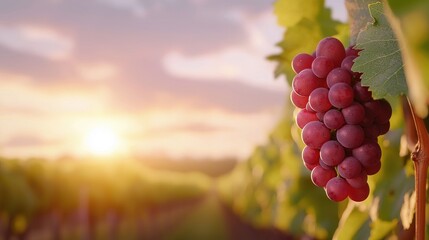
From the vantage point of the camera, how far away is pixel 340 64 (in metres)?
1.24

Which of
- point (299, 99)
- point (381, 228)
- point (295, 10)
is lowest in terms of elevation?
point (381, 228)

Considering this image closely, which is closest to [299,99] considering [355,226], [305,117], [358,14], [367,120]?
[305,117]

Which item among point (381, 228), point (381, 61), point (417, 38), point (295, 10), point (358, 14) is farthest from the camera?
point (381, 228)

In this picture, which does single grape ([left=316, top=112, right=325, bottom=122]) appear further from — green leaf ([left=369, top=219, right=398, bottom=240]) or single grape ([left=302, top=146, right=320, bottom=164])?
green leaf ([left=369, top=219, right=398, bottom=240])

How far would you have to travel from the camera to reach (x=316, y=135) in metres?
1.16

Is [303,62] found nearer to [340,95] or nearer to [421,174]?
[340,95]

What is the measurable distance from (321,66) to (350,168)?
23 centimetres

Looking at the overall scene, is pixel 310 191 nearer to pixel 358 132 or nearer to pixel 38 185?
pixel 358 132

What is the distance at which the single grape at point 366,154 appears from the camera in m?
1.14

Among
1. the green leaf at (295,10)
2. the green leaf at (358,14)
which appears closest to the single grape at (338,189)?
the green leaf at (358,14)

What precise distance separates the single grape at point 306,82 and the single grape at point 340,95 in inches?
1.8

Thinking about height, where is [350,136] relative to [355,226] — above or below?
above

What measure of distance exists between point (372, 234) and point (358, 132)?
0.93 meters

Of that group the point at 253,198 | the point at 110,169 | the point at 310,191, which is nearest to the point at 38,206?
the point at 110,169
